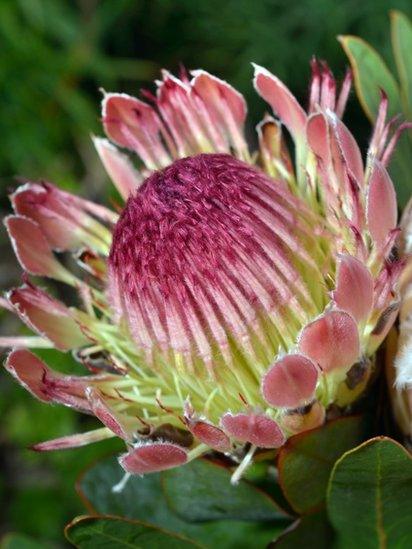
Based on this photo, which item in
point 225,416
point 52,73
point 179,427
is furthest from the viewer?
point 52,73

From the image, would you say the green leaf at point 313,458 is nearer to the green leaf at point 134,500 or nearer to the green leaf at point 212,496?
the green leaf at point 212,496

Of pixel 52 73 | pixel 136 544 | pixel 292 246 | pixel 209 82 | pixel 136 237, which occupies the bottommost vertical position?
pixel 136 544

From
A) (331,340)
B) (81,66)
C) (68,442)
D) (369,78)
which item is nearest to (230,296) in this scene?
(331,340)

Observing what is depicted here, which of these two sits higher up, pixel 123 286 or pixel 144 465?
pixel 123 286

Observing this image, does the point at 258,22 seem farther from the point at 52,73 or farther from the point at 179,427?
the point at 179,427

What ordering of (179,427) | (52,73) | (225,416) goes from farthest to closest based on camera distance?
(52,73), (179,427), (225,416)

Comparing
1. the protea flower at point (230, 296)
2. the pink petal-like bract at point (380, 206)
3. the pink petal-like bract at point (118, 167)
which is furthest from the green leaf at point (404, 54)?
the pink petal-like bract at point (118, 167)

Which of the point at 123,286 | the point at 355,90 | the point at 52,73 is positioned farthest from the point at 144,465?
the point at 52,73

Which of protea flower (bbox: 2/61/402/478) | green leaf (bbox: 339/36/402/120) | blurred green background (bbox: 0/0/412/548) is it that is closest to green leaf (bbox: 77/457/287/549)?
protea flower (bbox: 2/61/402/478)
